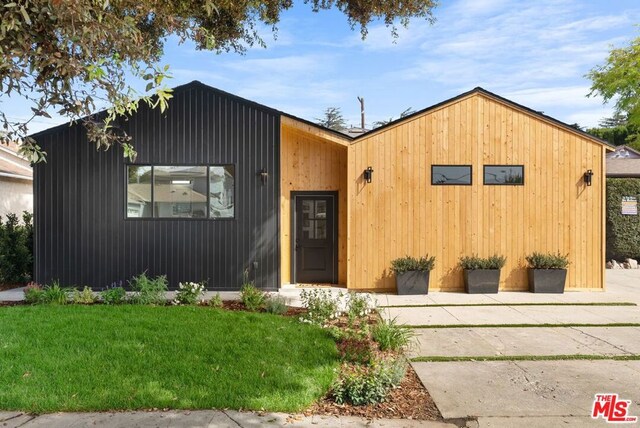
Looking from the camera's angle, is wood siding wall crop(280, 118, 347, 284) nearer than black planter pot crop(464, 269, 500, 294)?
No

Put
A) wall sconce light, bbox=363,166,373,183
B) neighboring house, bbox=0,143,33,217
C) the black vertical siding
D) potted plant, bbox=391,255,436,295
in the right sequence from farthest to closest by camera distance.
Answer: neighboring house, bbox=0,143,33,217 → wall sconce light, bbox=363,166,373,183 → the black vertical siding → potted plant, bbox=391,255,436,295

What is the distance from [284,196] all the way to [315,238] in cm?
121

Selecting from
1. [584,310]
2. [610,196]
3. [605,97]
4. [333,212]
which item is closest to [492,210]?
[584,310]

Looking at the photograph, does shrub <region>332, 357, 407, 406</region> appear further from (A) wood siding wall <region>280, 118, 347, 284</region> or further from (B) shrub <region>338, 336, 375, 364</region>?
(A) wood siding wall <region>280, 118, 347, 284</region>

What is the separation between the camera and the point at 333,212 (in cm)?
1062

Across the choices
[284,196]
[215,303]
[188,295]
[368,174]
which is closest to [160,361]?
[215,303]

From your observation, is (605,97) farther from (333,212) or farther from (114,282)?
(114,282)

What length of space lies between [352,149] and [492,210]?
332cm

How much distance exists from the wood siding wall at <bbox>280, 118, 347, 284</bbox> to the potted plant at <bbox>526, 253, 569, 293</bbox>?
4062mm

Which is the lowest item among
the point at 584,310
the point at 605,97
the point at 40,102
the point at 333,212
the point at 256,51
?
the point at 584,310

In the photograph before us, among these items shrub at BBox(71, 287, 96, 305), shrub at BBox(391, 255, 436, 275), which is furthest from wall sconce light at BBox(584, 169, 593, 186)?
shrub at BBox(71, 287, 96, 305)

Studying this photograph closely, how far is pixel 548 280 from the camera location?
384 inches

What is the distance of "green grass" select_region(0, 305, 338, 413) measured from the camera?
4.01m

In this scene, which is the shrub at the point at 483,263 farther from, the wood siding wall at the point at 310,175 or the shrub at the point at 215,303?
the shrub at the point at 215,303
